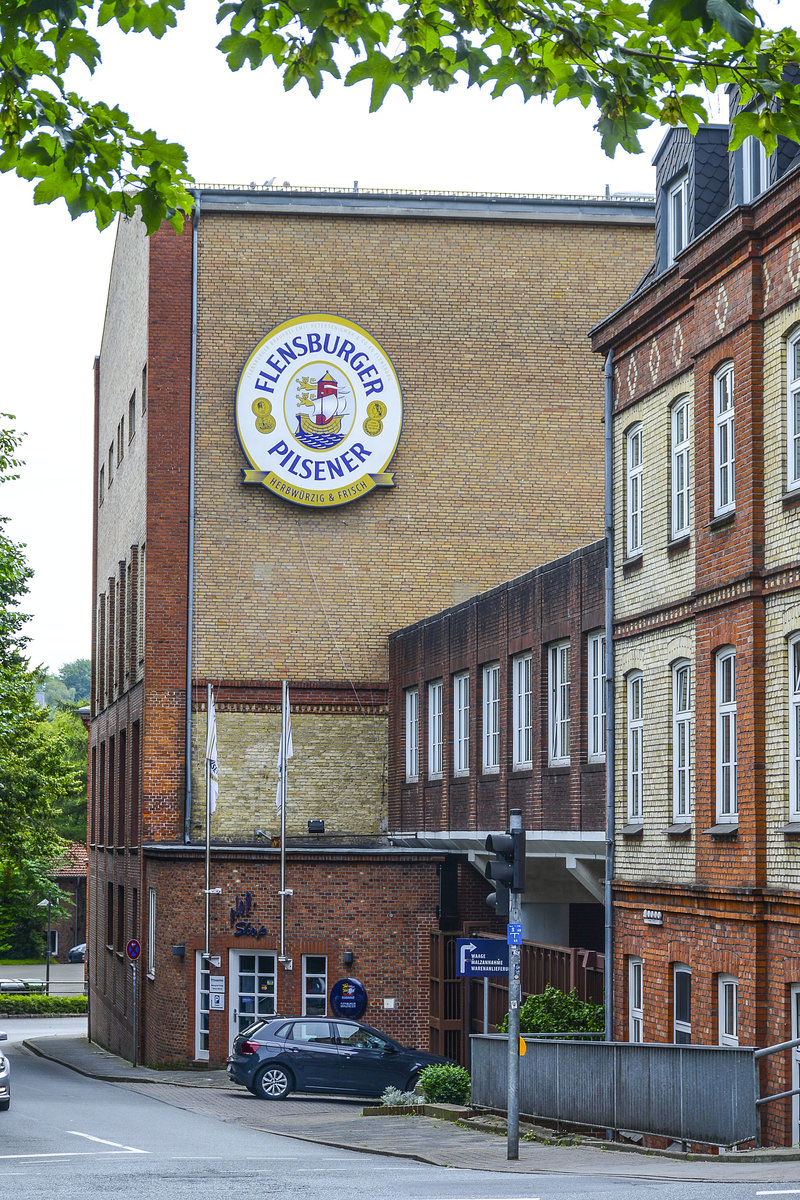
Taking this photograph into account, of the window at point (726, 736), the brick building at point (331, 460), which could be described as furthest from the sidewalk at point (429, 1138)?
the brick building at point (331, 460)

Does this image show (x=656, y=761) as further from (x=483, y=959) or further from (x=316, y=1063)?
(x=316, y=1063)

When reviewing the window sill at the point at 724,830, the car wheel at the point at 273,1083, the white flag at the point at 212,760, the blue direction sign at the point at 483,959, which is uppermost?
the white flag at the point at 212,760

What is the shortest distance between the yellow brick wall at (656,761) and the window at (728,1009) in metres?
1.58

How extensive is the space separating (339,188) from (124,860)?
17.1 m

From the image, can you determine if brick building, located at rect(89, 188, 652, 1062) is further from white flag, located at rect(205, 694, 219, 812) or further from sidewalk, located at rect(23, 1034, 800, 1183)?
sidewalk, located at rect(23, 1034, 800, 1183)

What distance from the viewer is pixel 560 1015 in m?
24.2

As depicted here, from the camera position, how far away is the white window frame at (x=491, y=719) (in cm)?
3048

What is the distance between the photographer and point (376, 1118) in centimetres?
2453

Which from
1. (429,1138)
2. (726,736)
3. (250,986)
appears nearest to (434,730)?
(250,986)

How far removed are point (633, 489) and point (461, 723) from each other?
10.2m

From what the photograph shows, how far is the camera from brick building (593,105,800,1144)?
18.3m

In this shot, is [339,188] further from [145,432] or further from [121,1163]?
[121,1163]

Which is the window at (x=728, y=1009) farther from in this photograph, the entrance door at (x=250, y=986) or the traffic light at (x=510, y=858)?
the entrance door at (x=250, y=986)

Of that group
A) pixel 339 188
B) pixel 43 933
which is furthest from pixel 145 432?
pixel 43 933
